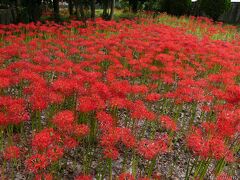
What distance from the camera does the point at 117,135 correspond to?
166 inches

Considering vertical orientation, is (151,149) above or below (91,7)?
below

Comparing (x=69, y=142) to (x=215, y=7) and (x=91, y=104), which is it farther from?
(x=215, y=7)

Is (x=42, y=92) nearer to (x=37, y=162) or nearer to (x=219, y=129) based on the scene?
(x=37, y=162)

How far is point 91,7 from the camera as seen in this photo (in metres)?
18.3

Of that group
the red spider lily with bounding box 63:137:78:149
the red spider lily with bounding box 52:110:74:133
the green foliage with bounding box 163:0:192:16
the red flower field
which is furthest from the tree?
the red spider lily with bounding box 63:137:78:149

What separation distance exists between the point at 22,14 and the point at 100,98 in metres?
14.6

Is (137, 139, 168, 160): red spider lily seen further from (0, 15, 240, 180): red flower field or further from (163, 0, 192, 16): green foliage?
(163, 0, 192, 16): green foliage

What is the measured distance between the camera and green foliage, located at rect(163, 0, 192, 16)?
2417 centimetres

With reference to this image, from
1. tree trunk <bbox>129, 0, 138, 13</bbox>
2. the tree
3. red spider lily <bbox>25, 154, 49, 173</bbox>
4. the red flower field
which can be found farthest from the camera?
tree trunk <bbox>129, 0, 138, 13</bbox>

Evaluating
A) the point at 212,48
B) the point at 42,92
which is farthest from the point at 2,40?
the point at 212,48

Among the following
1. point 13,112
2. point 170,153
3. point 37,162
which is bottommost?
point 170,153

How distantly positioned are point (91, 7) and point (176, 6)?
9.05 meters

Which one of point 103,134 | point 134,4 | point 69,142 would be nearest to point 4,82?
point 69,142

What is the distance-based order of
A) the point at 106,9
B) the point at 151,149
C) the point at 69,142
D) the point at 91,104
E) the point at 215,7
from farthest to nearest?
the point at 215,7
the point at 106,9
the point at 91,104
the point at 69,142
the point at 151,149
